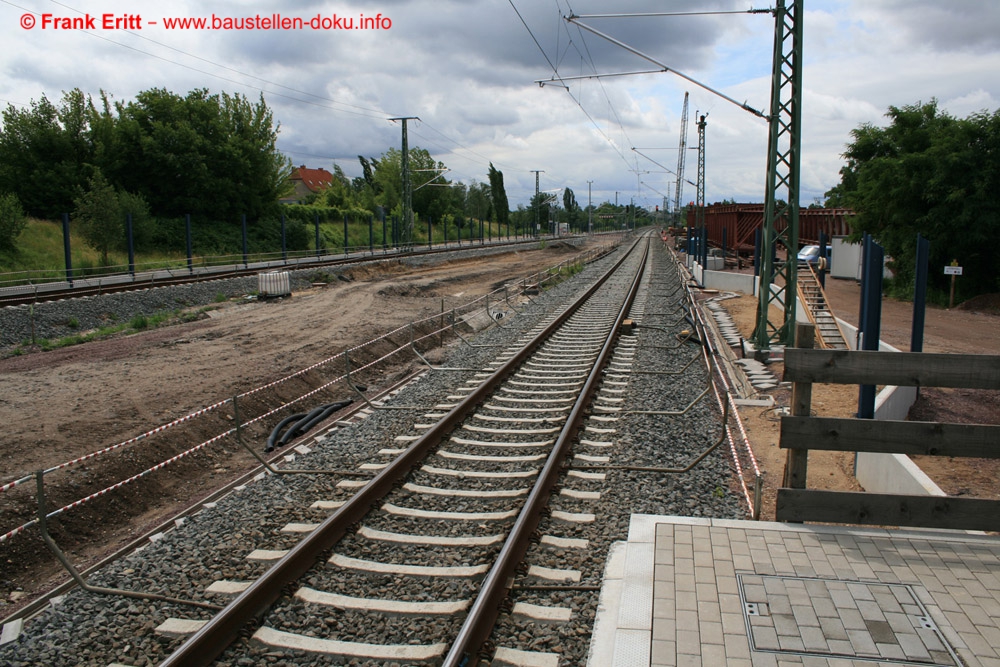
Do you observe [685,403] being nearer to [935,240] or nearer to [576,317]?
[576,317]

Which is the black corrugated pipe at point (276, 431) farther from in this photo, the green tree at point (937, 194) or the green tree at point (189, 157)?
the green tree at point (189, 157)

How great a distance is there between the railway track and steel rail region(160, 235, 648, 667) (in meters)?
0.01

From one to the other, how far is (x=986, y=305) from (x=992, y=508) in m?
24.9

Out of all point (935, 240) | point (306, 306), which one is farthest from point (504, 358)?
point (935, 240)

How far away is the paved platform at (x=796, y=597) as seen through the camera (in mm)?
3516

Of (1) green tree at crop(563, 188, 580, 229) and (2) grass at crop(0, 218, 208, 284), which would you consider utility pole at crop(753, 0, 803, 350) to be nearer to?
(2) grass at crop(0, 218, 208, 284)

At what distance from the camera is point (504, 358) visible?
43.4 feet

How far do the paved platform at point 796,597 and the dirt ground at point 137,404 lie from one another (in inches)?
226

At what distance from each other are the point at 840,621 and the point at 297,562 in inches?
145

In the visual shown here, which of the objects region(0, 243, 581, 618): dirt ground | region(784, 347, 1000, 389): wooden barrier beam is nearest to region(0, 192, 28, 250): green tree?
region(0, 243, 581, 618): dirt ground

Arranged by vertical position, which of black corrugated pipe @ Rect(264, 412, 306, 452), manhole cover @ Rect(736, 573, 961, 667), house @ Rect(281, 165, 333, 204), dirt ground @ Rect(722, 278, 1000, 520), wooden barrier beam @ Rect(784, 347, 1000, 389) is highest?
house @ Rect(281, 165, 333, 204)

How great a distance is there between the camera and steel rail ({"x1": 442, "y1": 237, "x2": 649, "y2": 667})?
4.04 meters

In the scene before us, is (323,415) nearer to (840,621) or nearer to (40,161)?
(840,621)

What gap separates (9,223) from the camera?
94.9ft
